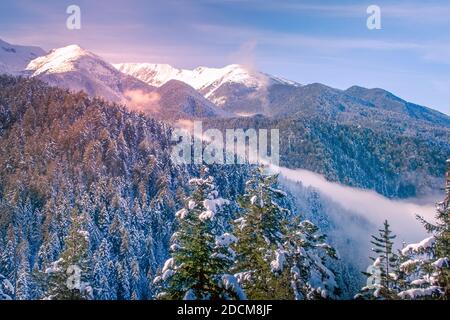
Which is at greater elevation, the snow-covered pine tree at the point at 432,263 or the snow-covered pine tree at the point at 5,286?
the snow-covered pine tree at the point at 432,263

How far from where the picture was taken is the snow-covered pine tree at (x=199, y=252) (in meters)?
13.7

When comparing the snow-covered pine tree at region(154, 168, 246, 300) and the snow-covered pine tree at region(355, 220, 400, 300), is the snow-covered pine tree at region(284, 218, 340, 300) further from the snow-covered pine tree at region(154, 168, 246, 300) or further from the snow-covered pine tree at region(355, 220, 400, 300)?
the snow-covered pine tree at region(154, 168, 246, 300)

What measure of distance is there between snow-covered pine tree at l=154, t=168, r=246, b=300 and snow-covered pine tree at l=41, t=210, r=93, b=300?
2.43 meters

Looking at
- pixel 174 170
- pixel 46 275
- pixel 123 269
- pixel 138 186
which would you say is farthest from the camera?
pixel 174 170

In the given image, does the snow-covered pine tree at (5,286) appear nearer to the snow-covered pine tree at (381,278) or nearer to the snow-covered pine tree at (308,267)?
the snow-covered pine tree at (308,267)

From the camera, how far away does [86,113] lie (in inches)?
7219

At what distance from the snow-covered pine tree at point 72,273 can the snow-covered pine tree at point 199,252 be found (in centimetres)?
243

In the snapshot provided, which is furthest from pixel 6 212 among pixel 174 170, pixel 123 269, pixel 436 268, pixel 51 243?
pixel 436 268

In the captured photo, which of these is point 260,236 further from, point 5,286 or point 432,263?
point 5,286

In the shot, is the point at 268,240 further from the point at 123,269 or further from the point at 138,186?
the point at 138,186

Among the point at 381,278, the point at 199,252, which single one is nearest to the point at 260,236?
the point at 199,252

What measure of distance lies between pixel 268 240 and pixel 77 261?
593 cm

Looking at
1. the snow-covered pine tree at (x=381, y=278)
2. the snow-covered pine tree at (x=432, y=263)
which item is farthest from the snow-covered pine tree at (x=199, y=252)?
the snow-covered pine tree at (x=432, y=263)

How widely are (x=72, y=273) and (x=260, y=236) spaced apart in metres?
5.88
